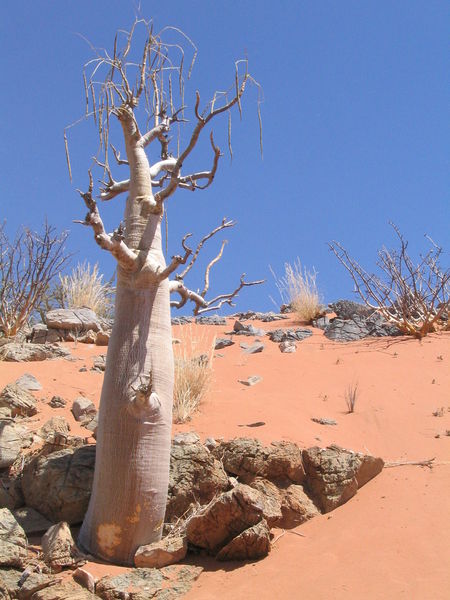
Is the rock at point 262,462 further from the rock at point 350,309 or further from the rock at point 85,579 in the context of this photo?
Result: the rock at point 350,309

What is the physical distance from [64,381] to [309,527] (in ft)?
10.9

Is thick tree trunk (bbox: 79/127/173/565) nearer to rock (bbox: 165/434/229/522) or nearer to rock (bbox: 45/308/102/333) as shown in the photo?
rock (bbox: 165/434/229/522)

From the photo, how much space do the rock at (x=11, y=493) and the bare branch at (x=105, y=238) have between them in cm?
182

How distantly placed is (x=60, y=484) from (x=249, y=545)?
137cm

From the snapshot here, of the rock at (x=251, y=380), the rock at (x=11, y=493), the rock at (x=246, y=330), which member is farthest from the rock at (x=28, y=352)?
the rock at (x=246, y=330)

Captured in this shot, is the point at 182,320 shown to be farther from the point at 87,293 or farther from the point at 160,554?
the point at 160,554

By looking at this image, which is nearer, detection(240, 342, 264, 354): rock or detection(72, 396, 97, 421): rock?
detection(72, 396, 97, 421): rock

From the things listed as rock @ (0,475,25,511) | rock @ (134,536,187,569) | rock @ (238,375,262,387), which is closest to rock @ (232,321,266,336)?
rock @ (238,375,262,387)

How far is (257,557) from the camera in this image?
367 cm

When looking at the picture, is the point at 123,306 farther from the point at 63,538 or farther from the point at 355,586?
the point at 355,586

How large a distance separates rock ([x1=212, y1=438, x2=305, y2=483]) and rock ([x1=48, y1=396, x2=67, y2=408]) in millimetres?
1960

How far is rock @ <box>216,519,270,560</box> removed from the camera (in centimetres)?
361

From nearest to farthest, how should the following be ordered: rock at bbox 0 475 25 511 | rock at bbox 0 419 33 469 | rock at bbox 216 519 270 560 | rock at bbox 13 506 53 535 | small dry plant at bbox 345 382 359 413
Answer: rock at bbox 216 519 270 560 < rock at bbox 13 506 53 535 < rock at bbox 0 475 25 511 < rock at bbox 0 419 33 469 < small dry plant at bbox 345 382 359 413

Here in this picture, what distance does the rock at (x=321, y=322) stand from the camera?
34.1ft
